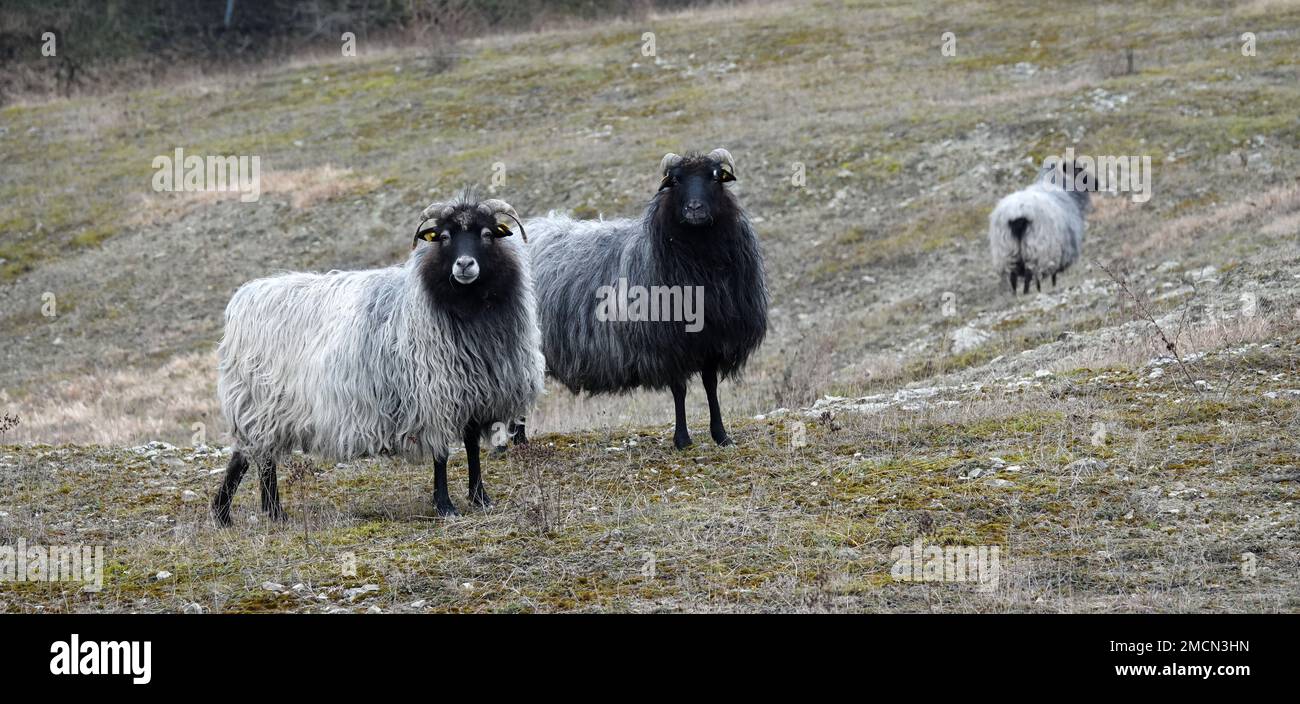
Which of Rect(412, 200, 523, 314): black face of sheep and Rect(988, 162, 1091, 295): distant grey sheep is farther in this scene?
Rect(988, 162, 1091, 295): distant grey sheep

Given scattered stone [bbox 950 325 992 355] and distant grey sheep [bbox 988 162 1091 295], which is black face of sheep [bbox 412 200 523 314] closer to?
scattered stone [bbox 950 325 992 355]

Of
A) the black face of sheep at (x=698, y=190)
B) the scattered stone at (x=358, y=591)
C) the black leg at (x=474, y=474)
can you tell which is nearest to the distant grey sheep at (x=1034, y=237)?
the black face of sheep at (x=698, y=190)

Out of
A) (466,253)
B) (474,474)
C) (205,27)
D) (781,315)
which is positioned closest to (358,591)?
(474,474)

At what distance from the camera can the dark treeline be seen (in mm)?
51000

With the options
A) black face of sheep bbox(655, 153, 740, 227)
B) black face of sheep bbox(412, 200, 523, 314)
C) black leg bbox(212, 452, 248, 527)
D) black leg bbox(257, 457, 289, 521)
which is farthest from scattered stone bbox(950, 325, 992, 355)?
black leg bbox(212, 452, 248, 527)

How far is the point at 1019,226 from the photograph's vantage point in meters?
22.9

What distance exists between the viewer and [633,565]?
8.18 metres

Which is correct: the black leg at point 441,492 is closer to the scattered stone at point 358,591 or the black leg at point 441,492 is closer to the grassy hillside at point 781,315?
the grassy hillside at point 781,315

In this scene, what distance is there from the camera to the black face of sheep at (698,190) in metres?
12.1

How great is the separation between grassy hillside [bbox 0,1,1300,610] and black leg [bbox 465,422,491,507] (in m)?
0.37

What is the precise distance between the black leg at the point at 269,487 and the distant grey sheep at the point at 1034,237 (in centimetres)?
1545

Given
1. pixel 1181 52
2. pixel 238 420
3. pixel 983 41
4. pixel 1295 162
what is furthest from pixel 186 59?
pixel 238 420

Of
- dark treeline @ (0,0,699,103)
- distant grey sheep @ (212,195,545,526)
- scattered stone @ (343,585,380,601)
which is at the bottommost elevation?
scattered stone @ (343,585,380,601)

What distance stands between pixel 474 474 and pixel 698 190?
365 cm
